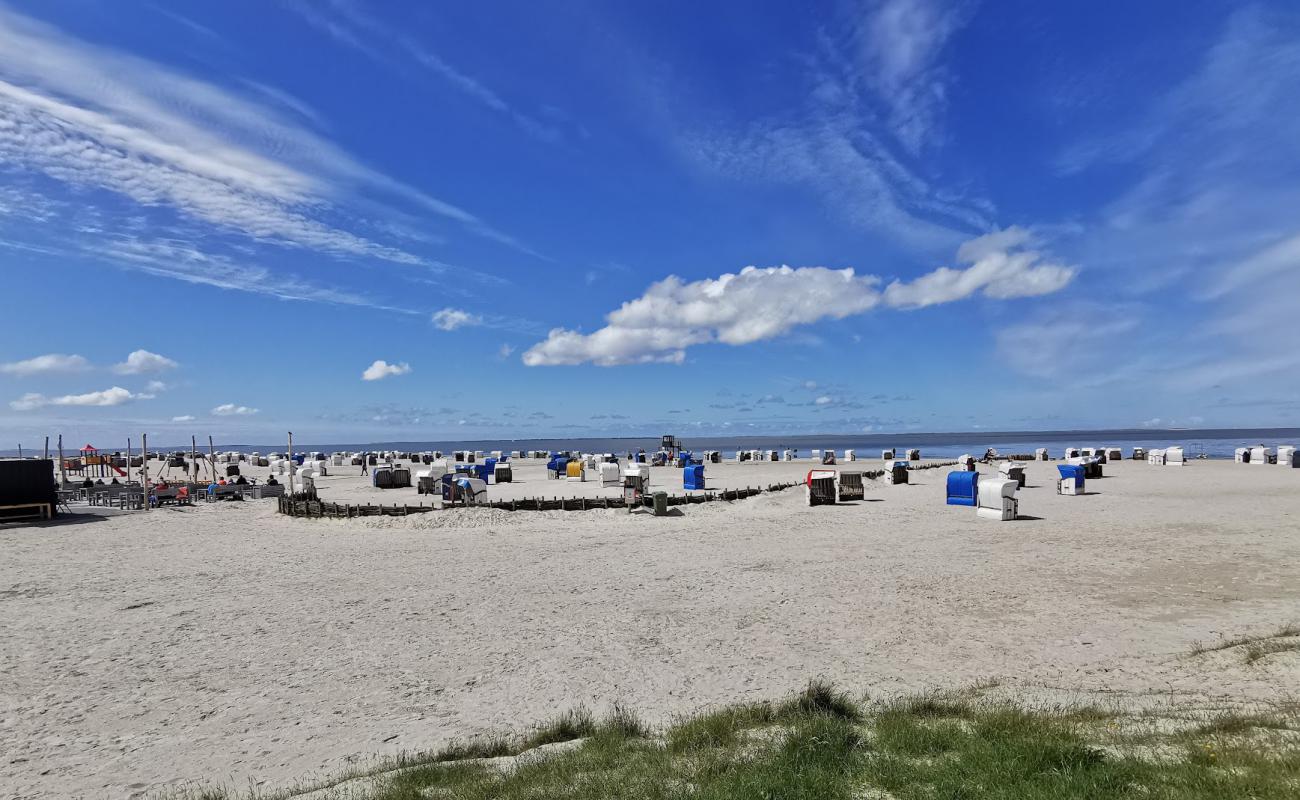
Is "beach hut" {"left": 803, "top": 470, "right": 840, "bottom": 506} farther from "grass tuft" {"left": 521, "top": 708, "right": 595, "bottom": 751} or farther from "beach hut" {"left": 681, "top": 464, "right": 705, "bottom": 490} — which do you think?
"grass tuft" {"left": 521, "top": 708, "right": 595, "bottom": 751}

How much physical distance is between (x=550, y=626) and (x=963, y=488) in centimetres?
2135

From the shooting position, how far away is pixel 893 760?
5758 millimetres

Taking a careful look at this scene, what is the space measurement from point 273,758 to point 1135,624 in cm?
1286

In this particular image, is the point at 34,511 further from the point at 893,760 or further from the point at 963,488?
the point at 963,488

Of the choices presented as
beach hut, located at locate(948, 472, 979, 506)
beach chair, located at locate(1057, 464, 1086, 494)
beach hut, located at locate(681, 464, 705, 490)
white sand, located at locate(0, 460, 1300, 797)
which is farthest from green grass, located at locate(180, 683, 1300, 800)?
beach hut, located at locate(681, 464, 705, 490)

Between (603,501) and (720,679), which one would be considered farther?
(603,501)

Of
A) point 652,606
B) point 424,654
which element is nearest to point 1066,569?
point 652,606

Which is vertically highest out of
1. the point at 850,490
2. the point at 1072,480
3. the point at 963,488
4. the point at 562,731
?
the point at 963,488

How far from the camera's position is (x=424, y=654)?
35.4 ft

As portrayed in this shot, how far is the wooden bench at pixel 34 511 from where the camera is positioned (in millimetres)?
27828

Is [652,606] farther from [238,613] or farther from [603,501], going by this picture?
[603,501]

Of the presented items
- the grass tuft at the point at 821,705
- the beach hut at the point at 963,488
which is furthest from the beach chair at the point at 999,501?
the grass tuft at the point at 821,705

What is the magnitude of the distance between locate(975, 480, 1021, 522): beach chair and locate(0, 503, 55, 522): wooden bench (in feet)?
124

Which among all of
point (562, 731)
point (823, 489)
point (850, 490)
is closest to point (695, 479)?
point (850, 490)
